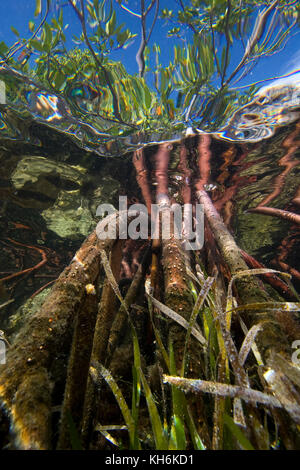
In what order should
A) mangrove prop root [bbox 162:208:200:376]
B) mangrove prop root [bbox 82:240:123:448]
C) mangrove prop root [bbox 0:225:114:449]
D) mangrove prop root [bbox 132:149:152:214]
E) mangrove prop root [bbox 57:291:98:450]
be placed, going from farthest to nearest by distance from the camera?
mangrove prop root [bbox 132:149:152:214]
mangrove prop root [bbox 162:208:200:376]
mangrove prop root [bbox 82:240:123:448]
mangrove prop root [bbox 57:291:98:450]
mangrove prop root [bbox 0:225:114:449]

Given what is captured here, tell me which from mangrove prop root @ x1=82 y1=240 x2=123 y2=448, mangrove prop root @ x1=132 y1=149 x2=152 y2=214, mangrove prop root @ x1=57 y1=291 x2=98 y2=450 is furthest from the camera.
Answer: mangrove prop root @ x1=132 y1=149 x2=152 y2=214

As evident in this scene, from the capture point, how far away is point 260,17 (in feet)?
9.95

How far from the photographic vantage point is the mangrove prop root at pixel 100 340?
1200 millimetres

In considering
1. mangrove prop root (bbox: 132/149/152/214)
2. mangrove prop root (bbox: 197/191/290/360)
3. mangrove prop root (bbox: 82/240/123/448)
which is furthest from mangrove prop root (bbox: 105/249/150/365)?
mangrove prop root (bbox: 132/149/152/214)

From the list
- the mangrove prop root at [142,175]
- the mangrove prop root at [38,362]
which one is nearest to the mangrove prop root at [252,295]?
the mangrove prop root at [38,362]

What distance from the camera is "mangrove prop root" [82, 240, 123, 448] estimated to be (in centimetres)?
120

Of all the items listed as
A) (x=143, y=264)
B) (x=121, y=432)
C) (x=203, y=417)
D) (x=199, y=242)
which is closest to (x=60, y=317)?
(x=121, y=432)

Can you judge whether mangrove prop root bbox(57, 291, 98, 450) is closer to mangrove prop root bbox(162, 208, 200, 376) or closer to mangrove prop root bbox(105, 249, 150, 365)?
mangrove prop root bbox(105, 249, 150, 365)

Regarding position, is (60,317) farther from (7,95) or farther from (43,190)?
(43,190)

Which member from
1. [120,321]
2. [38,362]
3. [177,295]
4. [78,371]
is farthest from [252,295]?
[38,362]

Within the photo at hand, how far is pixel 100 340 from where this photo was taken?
1.71m

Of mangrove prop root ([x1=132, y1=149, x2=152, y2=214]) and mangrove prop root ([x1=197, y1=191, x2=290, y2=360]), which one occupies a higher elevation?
mangrove prop root ([x1=132, y1=149, x2=152, y2=214])

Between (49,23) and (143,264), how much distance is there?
12.9 ft

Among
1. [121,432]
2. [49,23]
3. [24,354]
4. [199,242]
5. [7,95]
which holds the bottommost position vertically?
[121,432]
